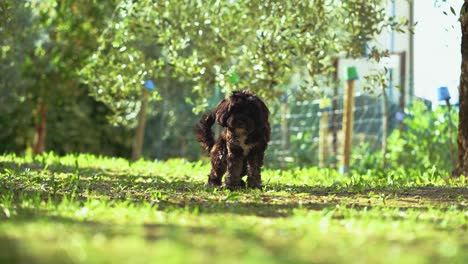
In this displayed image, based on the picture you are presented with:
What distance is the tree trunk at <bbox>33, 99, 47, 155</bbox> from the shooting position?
1934 cm

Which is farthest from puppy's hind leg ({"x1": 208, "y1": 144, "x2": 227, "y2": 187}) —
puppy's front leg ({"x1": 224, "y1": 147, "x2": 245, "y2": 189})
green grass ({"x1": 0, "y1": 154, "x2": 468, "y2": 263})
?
puppy's front leg ({"x1": 224, "y1": 147, "x2": 245, "y2": 189})

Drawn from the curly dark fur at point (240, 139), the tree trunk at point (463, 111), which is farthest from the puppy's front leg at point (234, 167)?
the tree trunk at point (463, 111)

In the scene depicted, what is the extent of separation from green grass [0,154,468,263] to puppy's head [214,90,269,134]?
67 cm

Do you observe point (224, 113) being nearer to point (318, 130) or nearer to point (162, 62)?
point (162, 62)

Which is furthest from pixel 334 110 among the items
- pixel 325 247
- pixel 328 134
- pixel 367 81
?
pixel 325 247

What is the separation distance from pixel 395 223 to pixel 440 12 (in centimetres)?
581

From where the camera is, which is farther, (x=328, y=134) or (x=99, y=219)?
(x=328, y=134)

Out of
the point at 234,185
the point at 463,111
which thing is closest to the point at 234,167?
the point at 234,185

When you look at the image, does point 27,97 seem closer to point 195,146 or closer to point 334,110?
point 195,146

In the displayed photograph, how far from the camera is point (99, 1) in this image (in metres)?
17.9

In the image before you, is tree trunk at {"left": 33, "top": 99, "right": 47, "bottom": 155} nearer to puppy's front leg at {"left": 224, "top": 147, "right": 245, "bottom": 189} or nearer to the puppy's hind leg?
the puppy's hind leg

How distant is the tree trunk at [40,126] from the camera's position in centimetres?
1934

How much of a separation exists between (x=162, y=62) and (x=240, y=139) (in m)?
5.20

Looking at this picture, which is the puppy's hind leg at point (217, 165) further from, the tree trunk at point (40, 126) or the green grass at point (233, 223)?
the tree trunk at point (40, 126)
